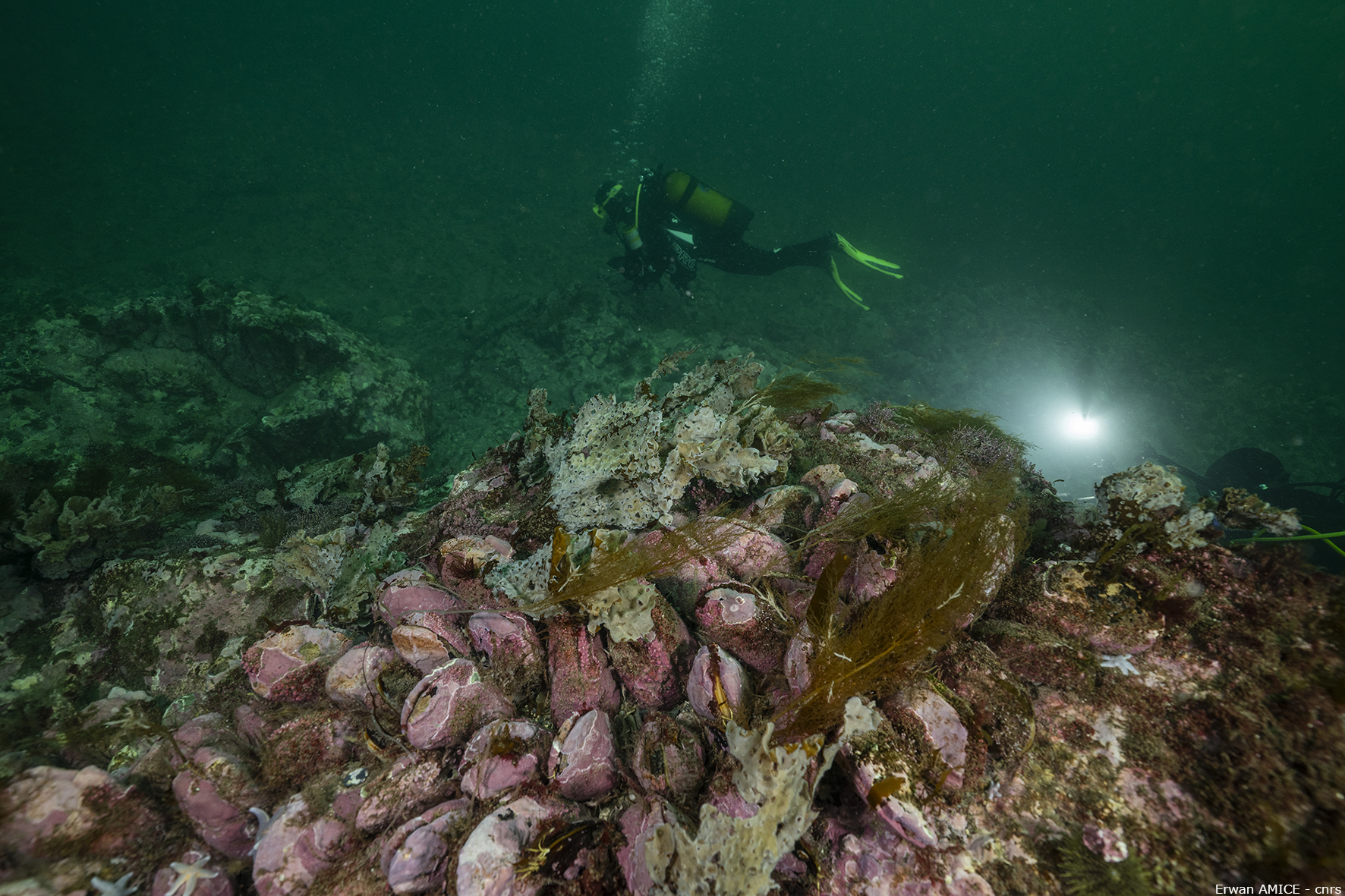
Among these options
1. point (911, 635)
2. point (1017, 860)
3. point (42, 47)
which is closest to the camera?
point (1017, 860)

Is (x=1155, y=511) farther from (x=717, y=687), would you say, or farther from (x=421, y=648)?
(x=421, y=648)

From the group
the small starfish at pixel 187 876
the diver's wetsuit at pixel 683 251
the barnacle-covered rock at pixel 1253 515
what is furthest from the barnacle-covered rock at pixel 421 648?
the diver's wetsuit at pixel 683 251

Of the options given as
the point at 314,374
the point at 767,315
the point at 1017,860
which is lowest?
the point at 314,374

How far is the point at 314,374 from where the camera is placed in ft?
26.6

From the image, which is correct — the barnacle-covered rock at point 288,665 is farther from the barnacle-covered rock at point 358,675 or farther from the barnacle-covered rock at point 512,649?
the barnacle-covered rock at point 512,649

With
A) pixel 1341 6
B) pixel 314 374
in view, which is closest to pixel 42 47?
pixel 314 374

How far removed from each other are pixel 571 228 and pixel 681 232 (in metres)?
12.9

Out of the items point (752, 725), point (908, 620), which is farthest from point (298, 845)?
point (908, 620)

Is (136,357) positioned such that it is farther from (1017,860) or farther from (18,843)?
(1017,860)

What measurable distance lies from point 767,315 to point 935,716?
15.6 m

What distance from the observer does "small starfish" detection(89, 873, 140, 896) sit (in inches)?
59.9

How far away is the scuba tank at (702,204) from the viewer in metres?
10.8

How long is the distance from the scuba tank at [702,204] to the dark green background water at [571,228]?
2.70 meters

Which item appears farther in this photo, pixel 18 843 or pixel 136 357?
pixel 136 357
